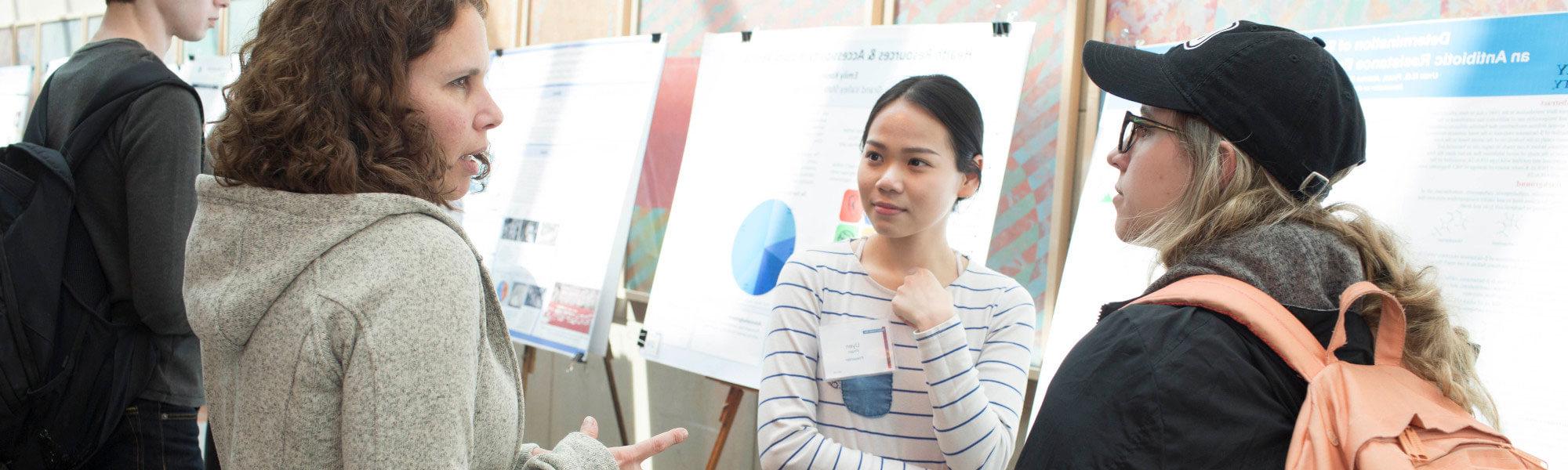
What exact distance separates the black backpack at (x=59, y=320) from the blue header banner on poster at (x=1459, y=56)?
7.41 feet

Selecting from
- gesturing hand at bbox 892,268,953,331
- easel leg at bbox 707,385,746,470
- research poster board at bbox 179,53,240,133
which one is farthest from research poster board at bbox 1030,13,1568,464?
research poster board at bbox 179,53,240,133

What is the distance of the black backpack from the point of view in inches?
62.6

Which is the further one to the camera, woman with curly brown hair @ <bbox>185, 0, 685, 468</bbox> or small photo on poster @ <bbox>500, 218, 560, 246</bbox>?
small photo on poster @ <bbox>500, 218, 560, 246</bbox>

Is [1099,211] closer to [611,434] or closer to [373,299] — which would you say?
[373,299]

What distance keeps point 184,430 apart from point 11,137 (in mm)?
5403

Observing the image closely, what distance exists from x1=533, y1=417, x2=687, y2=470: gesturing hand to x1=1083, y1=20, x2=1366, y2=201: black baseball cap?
2.32ft

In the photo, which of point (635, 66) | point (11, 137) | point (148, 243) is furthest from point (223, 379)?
point (11, 137)

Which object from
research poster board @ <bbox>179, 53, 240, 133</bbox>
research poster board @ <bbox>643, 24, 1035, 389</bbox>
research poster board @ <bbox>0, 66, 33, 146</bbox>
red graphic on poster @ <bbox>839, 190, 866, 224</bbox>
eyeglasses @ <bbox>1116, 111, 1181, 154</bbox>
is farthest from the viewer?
research poster board @ <bbox>0, 66, 33, 146</bbox>

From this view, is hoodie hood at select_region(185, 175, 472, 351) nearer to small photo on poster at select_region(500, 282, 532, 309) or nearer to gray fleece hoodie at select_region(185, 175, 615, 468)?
gray fleece hoodie at select_region(185, 175, 615, 468)

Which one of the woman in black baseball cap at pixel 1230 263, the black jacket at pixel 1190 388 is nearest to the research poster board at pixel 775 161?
the woman in black baseball cap at pixel 1230 263

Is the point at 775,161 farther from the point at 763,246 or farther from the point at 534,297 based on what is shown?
the point at 534,297

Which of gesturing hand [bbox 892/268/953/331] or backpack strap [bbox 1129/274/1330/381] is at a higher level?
backpack strap [bbox 1129/274/1330/381]

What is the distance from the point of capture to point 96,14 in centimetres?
621

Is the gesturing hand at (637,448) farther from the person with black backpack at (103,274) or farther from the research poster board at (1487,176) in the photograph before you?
the research poster board at (1487,176)
